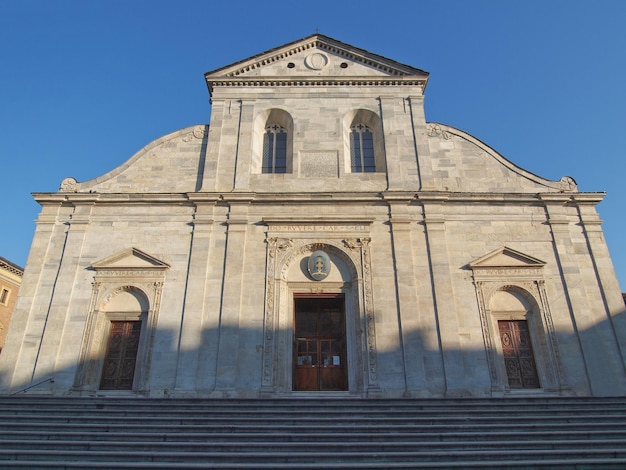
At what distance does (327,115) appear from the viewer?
19.5 meters

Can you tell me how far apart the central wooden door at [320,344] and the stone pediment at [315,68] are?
9.87m

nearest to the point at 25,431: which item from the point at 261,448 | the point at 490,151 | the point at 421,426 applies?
the point at 261,448

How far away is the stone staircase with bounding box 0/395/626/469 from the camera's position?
28.2 ft

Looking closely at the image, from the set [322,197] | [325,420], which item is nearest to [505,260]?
[322,197]

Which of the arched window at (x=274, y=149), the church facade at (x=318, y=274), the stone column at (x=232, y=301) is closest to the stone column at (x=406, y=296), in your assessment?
the church facade at (x=318, y=274)

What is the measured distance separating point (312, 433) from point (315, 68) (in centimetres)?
1593

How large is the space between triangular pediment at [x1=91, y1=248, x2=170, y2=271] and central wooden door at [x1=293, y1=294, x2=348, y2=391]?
17.2ft

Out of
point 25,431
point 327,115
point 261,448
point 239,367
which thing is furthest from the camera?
point 327,115

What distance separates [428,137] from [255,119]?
24.1 feet

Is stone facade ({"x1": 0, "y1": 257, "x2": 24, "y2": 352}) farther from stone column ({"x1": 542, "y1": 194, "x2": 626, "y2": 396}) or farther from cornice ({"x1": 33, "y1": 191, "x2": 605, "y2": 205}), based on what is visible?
stone column ({"x1": 542, "y1": 194, "x2": 626, "y2": 396})

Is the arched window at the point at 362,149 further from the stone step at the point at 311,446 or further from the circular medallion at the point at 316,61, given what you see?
the stone step at the point at 311,446

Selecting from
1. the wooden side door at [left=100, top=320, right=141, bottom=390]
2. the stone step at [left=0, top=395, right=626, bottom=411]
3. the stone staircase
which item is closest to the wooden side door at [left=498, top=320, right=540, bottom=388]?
the stone staircase

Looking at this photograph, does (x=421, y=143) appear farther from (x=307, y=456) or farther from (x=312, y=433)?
(x=307, y=456)

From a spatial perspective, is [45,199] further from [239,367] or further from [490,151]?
[490,151]
